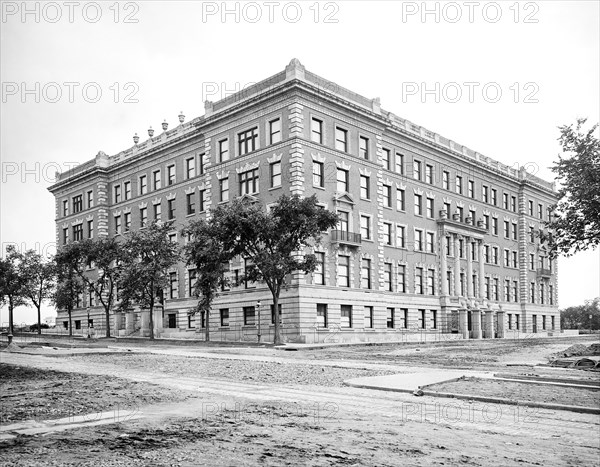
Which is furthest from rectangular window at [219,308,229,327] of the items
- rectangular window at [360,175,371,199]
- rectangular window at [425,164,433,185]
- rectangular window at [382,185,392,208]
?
rectangular window at [425,164,433,185]

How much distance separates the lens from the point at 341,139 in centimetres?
5184

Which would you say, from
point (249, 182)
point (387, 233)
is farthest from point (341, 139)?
point (387, 233)

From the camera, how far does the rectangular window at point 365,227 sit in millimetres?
53062

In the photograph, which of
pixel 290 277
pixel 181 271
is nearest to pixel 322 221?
pixel 290 277

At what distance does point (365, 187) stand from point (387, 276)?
8480 millimetres

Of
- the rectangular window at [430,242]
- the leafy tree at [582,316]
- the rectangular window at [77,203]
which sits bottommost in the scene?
the leafy tree at [582,316]

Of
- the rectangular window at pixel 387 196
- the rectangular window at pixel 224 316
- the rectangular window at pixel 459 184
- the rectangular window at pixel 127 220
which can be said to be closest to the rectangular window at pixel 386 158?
the rectangular window at pixel 387 196

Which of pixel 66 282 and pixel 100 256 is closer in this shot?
pixel 100 256

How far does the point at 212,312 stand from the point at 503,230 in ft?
135

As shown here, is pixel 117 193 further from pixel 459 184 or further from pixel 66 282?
pixel 459 184

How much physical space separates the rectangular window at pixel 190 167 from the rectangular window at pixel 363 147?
53.3ft

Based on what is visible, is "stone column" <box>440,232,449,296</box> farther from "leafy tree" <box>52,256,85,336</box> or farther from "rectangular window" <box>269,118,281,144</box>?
"leafy tree" <box>52,256,85,336</box>

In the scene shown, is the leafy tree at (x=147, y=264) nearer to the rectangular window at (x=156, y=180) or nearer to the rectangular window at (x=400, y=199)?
the rectangular window at (x=156, y=180)

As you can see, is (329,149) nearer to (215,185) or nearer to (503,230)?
(215,185)
